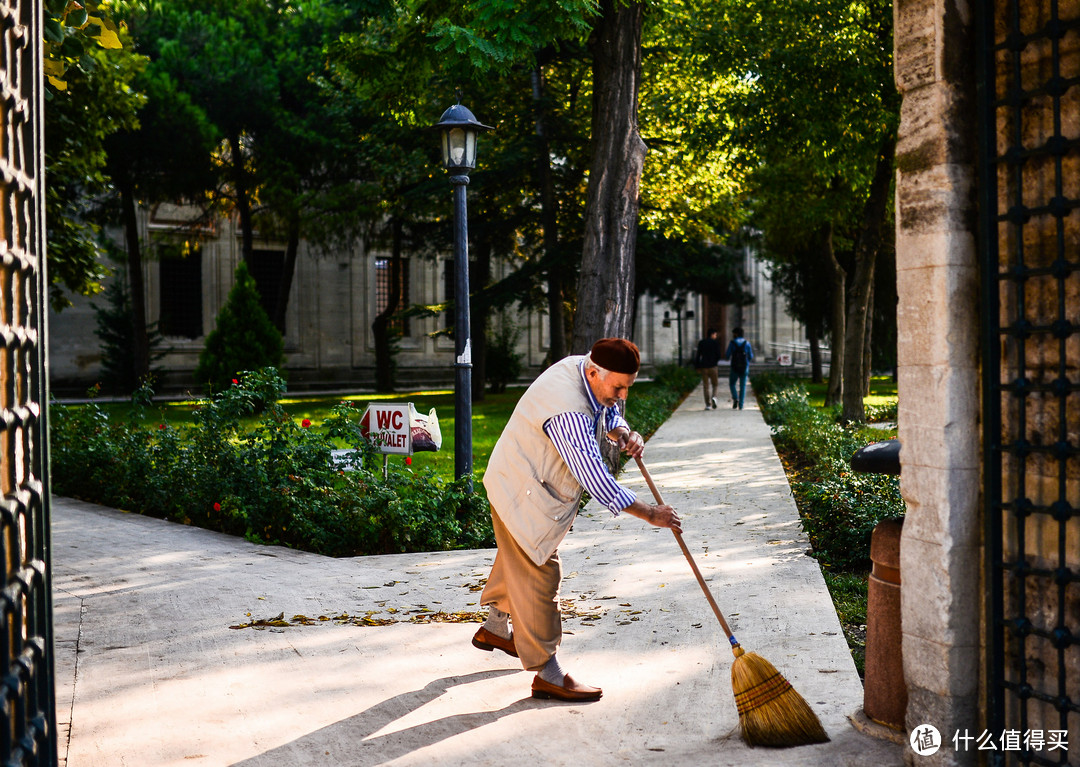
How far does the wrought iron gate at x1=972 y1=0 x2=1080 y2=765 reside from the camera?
128 inches

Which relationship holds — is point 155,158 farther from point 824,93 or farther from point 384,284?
point 824,93

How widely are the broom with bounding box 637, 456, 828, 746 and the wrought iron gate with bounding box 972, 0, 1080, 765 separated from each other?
28.0 inches

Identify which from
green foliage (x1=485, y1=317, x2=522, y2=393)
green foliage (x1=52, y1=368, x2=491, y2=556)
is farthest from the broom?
green foliage (x1=485, y1=317, x2=522, y2=393)

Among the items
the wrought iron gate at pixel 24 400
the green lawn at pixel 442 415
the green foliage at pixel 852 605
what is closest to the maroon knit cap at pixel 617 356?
the green foliage at pixel 852 605

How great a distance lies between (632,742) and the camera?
13.1ft

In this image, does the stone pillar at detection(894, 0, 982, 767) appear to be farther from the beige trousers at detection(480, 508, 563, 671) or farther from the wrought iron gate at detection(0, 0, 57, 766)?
the wrought iron gate at detection(0, 0, 57, 766)

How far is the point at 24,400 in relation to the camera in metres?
3.02

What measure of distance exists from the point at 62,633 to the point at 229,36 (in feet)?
89.9

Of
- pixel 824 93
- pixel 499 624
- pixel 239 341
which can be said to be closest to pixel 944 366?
pixel 499 624

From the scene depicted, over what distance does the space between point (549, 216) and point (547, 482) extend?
17071 mm

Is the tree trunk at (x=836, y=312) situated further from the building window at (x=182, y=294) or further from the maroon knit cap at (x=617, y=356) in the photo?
the building window at (x=182, y=294)

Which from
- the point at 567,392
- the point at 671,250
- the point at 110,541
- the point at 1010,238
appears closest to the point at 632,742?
the point at 567,392

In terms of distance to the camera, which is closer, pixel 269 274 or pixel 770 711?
pixel 770 711

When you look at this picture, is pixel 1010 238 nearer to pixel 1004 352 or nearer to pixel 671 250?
pixel 1004 352
